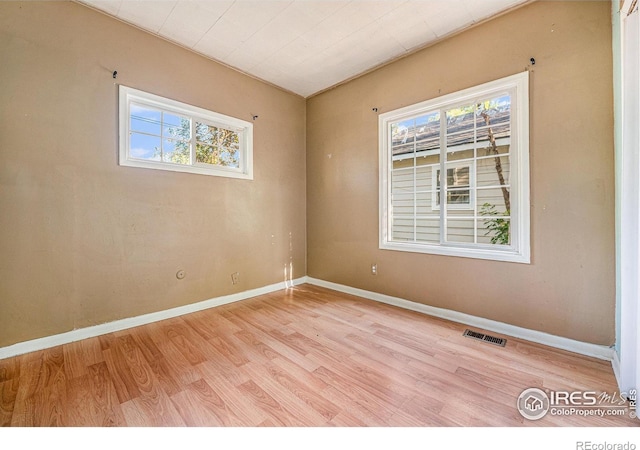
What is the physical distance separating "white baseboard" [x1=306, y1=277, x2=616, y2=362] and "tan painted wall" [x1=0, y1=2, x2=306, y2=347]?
1972mm

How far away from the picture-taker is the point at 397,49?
9.39ft

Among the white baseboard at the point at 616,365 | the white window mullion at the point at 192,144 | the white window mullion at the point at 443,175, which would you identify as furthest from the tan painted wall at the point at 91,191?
the white baseboard at the point at 616,365

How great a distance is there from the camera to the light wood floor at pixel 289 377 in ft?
4.53

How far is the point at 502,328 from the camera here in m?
2.37

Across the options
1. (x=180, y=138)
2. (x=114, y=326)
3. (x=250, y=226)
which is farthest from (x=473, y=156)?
(x=114, y=326)

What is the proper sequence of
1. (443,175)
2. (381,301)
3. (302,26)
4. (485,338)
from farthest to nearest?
(381,301)
(443,175)
(302,26)
(485,338)

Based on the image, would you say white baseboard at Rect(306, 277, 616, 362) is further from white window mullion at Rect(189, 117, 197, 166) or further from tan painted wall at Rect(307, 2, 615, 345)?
white window mullion at Rect(189, 117, 197, 166)

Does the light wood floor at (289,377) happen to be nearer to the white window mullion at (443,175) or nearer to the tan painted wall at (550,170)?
the tan painted wall at (550,170)

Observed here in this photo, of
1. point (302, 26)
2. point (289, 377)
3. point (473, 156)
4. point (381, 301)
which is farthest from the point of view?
point (381, 301)

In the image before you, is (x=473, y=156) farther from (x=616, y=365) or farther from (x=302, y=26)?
(x=302, y=26)

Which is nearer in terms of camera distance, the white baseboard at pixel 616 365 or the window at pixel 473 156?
the white baseboard at pixel 616 365

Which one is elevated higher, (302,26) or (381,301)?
(302,26)

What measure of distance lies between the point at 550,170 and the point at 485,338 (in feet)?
5.02

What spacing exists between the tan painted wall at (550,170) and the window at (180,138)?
2.04 m
